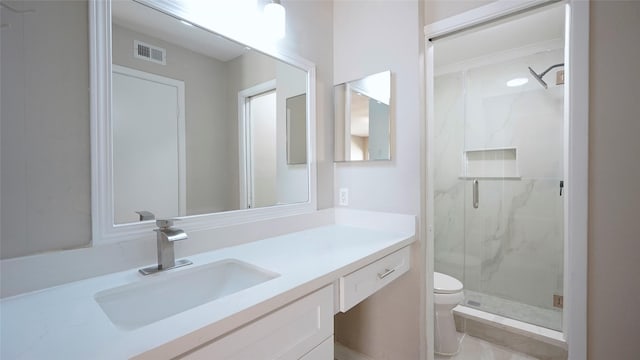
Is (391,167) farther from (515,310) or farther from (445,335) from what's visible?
(515,310)

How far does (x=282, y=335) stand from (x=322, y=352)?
0.22 m

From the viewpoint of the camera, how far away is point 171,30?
41.6 inches

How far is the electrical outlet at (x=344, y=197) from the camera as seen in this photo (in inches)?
68.1

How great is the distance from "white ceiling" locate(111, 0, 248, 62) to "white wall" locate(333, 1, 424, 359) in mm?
768

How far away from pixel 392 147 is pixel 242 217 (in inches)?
35.7

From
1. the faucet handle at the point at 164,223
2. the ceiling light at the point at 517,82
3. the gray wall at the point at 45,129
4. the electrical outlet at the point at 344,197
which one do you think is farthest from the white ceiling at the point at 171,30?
the ceiling light at the point at 517,82

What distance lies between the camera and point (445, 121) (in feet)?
9.05

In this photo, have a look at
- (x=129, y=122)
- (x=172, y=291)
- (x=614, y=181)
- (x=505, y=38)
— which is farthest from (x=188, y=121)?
(x=505, y=38)

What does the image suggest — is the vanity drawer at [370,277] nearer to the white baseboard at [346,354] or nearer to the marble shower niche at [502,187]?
the white baseboard at [346,354]

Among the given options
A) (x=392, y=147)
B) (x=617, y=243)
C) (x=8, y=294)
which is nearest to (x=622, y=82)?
(x=617, y=243)

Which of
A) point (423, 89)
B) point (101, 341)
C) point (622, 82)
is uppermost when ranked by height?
point (423, 89)

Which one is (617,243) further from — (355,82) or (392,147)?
(355,82)

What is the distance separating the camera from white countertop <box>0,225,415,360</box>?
1.64ft

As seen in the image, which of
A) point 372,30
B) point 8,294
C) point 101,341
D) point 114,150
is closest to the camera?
point 101,341
